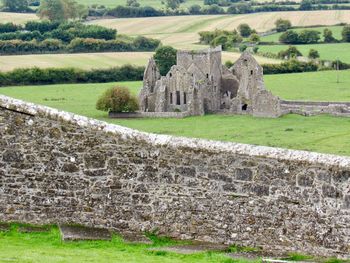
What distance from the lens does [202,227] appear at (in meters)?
11.9

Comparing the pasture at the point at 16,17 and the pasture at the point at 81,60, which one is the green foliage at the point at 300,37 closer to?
the pasture at the point at 81,60

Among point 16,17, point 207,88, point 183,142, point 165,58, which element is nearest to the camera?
point 183,142

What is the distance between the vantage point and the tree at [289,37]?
152 metres

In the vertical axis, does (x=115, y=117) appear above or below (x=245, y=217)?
below

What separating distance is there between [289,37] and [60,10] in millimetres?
53200

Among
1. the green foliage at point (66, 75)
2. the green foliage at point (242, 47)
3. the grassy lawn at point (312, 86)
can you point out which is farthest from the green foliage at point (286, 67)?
the green foliage at point (242, 47)

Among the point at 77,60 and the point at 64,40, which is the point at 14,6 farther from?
the point at 77,60

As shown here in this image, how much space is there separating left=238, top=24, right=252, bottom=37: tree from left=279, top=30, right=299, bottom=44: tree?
9.17m

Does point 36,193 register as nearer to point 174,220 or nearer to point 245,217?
point 174,220

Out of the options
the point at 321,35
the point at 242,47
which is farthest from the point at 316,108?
the point at 321,35

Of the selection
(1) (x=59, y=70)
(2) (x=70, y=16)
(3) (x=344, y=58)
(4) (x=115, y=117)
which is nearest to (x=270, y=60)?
(3) (x=344, y=58)

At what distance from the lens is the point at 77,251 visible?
10.6 metres

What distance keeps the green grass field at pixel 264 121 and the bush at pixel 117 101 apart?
934 mm

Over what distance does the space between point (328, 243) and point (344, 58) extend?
406 ft
